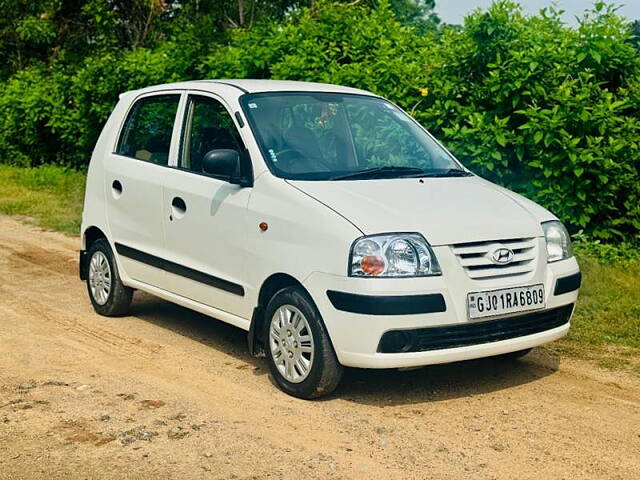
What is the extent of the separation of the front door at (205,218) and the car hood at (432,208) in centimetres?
55

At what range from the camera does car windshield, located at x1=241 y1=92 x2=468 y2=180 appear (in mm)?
6500

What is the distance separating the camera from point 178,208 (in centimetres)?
702

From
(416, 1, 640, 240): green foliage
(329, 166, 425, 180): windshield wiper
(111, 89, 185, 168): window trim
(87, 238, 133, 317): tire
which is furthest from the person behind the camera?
(416, 1, 640, 240): green foliage

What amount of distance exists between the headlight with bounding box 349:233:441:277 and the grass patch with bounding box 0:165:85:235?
774cm

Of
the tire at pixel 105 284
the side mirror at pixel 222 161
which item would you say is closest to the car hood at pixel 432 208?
the side mirror at pixel 222 161

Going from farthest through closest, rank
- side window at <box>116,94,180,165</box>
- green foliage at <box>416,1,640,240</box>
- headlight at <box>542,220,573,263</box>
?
green foliage at <box>416,1,640,240</box> → side window at <box>116,94,180,165</box> → headlight at <box>542,220,573,263</box>

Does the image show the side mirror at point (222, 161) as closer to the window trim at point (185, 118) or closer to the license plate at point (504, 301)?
the window trim at point (185, 118)

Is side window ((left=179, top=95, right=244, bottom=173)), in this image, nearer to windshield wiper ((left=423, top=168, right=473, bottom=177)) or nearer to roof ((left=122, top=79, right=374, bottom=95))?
roof ((left=122, top=79, right=374, bottom=95))

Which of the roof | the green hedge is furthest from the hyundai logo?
the green hedge

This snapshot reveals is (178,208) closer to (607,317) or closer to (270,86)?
(270,86)

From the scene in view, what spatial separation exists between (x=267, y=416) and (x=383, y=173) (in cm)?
175

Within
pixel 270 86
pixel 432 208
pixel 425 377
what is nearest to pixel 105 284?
pixel 270 86

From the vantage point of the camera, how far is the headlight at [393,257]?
5609mm

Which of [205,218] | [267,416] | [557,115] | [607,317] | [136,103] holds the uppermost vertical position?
[557,115]
